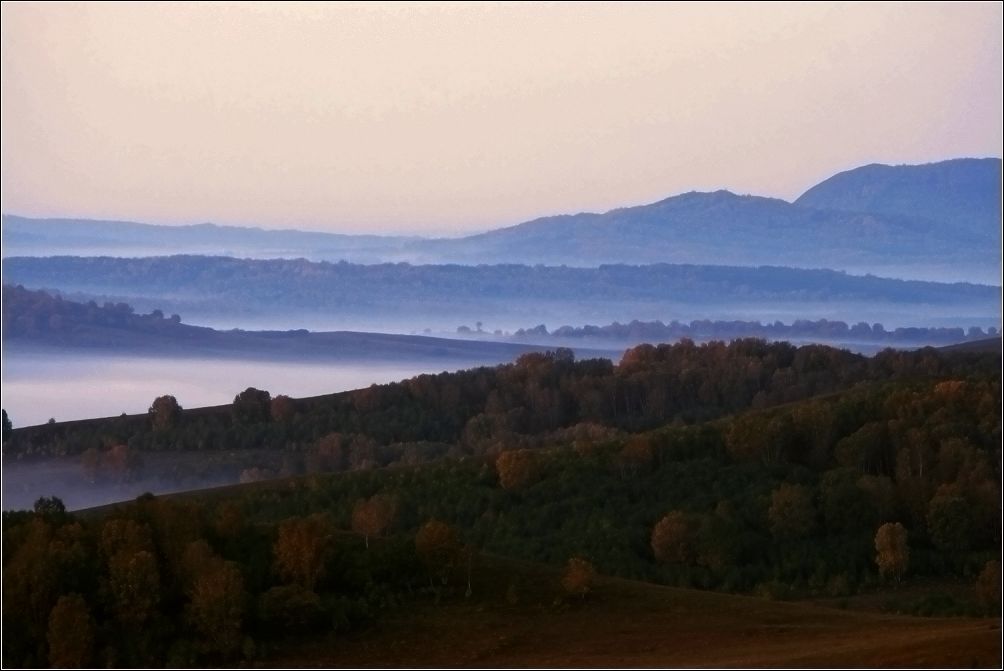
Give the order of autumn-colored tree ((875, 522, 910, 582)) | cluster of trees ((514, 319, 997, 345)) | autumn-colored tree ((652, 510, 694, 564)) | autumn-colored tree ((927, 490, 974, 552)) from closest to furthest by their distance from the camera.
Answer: autumn-colored tree ((875, 522, 910, 582))
autumn-colored tree ((652, 510, 694, 564))
autumn-colored tree ((927, 490, 974, 552))
cluster of trees ((514, 319, 997, 345))

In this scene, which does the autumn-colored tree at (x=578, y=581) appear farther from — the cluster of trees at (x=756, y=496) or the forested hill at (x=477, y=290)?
the forested hill at (x=477, y=290)

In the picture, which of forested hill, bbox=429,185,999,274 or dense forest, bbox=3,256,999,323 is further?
forested hill, bbox=429,185,999,274

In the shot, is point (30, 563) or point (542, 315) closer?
point (30, 563)

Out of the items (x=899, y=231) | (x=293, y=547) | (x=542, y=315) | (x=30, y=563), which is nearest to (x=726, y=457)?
(x=293, y=547)

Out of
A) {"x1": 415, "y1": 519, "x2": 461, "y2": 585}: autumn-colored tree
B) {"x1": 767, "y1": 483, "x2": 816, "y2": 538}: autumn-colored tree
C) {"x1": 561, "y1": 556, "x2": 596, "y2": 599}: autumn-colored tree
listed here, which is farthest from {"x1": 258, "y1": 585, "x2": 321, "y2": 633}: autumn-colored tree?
{"x1": 767, "y1": 483, "x2": 816, "y2": 538}: autumn-colored tree

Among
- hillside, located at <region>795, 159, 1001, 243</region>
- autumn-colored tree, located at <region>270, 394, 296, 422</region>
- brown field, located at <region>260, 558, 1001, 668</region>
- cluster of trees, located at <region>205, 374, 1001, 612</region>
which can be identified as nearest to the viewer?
brown field, located at <region>260, 558, 1001, 668</region>

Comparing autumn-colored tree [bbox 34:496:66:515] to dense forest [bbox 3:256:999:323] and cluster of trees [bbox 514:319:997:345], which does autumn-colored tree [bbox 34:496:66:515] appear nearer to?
dense forest [bbox 3:256:999:323]

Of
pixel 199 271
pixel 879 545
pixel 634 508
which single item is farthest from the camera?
pixel 199 271

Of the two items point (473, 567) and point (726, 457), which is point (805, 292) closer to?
point (726, 457)
